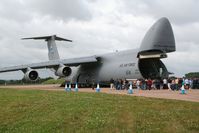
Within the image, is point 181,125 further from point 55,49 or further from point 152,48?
point 55,49

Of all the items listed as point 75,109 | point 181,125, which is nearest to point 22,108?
point 75,109

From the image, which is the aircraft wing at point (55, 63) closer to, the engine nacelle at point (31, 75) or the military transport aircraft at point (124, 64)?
the military transport aircraft at point (124, 64)

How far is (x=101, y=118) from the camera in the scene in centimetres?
1325

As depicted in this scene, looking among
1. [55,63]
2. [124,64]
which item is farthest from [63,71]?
[124,64]

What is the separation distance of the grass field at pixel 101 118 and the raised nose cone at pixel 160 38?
56.4 feet

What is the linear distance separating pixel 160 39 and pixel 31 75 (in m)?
16.4

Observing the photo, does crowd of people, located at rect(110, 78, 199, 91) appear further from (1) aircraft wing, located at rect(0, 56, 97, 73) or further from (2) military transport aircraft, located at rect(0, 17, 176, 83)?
(1) aircraft wing, located at rect(0, 56, 97, 73)

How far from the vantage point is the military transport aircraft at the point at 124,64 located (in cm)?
3381

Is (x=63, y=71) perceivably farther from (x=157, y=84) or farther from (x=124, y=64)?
(x=157, y=84)

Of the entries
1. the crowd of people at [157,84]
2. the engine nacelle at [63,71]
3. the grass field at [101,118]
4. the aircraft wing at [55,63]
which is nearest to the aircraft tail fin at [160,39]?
the crowd of people at [157,84]

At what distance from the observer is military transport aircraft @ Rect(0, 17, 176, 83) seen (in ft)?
111

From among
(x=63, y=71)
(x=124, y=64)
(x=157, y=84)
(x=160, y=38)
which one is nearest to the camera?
(x=160, y=38)

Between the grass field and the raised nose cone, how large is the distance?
56.4 ft

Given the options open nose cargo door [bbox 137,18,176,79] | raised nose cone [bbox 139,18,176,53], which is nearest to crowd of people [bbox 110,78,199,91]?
open nose cargo door [bbox 137,18,176,79]
